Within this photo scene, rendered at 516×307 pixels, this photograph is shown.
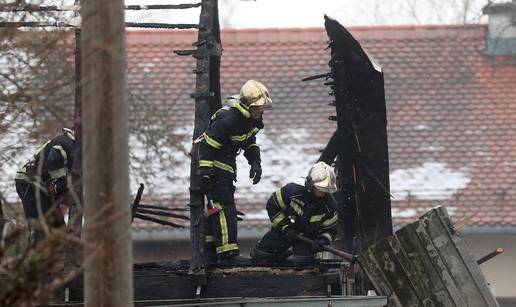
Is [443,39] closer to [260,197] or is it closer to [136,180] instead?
[260,197]

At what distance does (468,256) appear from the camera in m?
11.2

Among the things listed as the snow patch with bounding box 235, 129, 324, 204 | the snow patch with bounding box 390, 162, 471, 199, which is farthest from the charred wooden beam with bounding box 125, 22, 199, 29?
the snow patch with bounding box 390, 162, 471, 199

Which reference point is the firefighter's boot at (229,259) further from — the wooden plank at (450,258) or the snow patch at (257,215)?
the snow patch at (257,215)

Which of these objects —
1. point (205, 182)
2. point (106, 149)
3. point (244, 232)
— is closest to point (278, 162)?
point (244, 232)

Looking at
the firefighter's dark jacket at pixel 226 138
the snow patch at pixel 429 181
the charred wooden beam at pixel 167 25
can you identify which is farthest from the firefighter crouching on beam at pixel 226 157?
the snow patch at pixel 429 181

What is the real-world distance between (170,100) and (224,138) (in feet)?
41.6

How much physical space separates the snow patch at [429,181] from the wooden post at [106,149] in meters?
15.3

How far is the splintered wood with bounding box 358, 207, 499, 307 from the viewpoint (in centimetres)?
1100

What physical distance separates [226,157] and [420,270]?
2.02 m

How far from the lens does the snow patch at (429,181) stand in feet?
74.4

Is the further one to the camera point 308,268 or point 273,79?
point 273,79

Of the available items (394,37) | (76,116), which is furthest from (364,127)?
(394,37)

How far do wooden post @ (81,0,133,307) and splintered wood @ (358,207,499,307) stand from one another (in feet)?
12.9

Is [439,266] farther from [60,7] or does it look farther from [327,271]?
[60,7]
